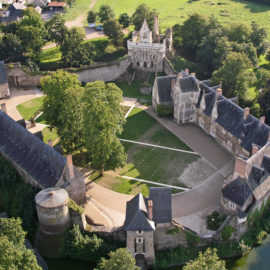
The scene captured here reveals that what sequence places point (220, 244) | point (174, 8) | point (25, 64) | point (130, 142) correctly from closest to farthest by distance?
point (220, 244) < point (130, 142) < point (25, 64) < point (174, 8)

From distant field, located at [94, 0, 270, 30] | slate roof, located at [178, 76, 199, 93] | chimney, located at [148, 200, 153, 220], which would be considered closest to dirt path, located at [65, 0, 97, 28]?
distant field, located at [94, 0, 270, 30]

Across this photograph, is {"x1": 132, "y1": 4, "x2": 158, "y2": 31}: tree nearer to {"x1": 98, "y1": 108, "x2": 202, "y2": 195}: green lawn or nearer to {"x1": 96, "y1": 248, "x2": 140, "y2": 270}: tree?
{"x1": 98, "y1": 108, "x2": 202, "y2": 195}: green lawn

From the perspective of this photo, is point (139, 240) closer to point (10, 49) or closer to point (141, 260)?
point (141, 260)

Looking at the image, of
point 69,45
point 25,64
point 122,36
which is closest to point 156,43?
point 122,36

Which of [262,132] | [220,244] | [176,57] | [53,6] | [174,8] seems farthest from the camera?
[174,8]

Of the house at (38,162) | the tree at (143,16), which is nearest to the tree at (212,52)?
the tree at (143,16)

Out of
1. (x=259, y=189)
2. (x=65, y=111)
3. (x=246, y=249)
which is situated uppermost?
(x=65, y=111)

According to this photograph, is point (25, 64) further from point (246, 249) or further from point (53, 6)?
point (246, 249)
